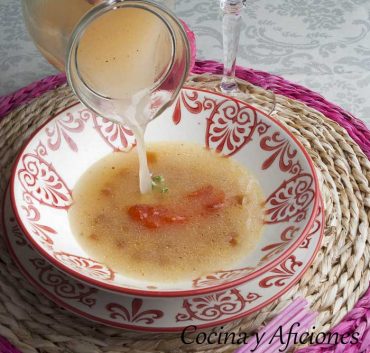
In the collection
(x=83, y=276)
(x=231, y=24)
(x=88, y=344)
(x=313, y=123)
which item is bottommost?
(x=88, y=344)

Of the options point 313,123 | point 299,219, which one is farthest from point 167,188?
point 313,123

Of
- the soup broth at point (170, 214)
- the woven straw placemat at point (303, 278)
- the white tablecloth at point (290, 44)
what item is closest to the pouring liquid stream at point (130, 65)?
the soup broth at point (170, 214)

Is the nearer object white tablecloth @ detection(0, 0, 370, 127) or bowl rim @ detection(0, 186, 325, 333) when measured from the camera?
bowl rim @ detection(0, 186, 325, 333)

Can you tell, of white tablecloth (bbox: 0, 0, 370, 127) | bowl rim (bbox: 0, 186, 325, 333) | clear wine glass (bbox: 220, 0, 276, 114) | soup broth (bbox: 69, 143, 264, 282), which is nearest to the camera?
bowl rim (bbox: 0, 186, 325, 333)

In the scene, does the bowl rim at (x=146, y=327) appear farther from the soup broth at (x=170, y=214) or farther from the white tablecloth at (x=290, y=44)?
the white tablecloth at (x=290, y=44)

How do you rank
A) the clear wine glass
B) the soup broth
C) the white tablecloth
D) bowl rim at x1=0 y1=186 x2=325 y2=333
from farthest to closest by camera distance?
the white tablecloth → the clear wine glass → the soup broth → bowl rim at x1=0 y1=186 x2=325 y2=333

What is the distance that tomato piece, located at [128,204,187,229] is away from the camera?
1089mm

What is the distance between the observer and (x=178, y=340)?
921 millimetres

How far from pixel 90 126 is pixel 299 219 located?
0.49m

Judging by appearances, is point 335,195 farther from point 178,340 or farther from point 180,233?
point 178,340

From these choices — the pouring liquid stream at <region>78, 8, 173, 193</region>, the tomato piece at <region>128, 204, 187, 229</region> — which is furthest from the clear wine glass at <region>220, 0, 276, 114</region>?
the tomato piece at <region>128, 204, 187, 229</region>

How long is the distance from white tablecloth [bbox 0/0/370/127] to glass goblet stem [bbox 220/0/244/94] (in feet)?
0.71

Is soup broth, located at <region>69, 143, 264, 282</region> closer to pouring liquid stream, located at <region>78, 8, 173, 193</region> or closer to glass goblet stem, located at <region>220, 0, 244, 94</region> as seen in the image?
pouring liquid stream, located at <region>78, 8, 173, 193</region>

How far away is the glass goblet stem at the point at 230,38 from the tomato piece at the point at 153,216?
0.46m
